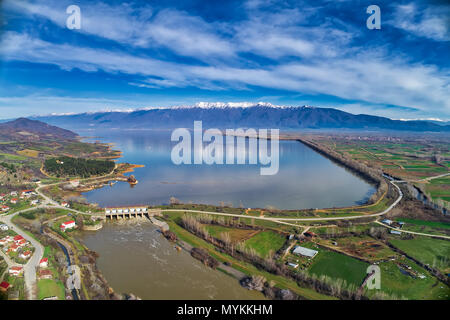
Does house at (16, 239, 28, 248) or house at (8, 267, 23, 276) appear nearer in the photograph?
house at (8, 267, 23, 276)

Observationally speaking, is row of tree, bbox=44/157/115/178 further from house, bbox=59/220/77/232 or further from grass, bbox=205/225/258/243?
grass, bbox=205/225/258/243

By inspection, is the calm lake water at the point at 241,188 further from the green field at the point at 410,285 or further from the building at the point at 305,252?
the green field at the point at 410,285

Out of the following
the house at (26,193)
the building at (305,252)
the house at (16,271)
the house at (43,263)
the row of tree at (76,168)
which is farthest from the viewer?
the row of tree at (76,168)

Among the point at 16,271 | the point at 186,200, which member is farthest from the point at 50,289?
the point at 186,200

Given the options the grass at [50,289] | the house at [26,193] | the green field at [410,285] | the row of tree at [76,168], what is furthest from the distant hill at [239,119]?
the grass at [50,289]

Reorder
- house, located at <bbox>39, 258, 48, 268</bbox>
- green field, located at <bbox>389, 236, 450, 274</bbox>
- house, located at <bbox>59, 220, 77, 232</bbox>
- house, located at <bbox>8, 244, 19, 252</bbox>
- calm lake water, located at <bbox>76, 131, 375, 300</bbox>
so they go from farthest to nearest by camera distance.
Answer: house, located at <bbox>59, 220, 77, 232</bbox>
house, located at <bbox>8, 244, 19, 252</bbox>
green field, located at <bbox>389, 236, 450, 274</bbox>
house, located at <bbox>39, 258, 48, 268</bbox>
calm lake water, located at <bbox>76, 131, 375, 300</bbox>

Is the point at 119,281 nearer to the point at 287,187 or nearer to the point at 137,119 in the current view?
the point at 287,187

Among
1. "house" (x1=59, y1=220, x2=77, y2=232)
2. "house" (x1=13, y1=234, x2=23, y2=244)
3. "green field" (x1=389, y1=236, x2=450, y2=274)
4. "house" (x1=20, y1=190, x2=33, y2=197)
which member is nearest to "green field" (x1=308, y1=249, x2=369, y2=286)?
"green field" (x1=389, y1=236, x2=450, y2=274)
